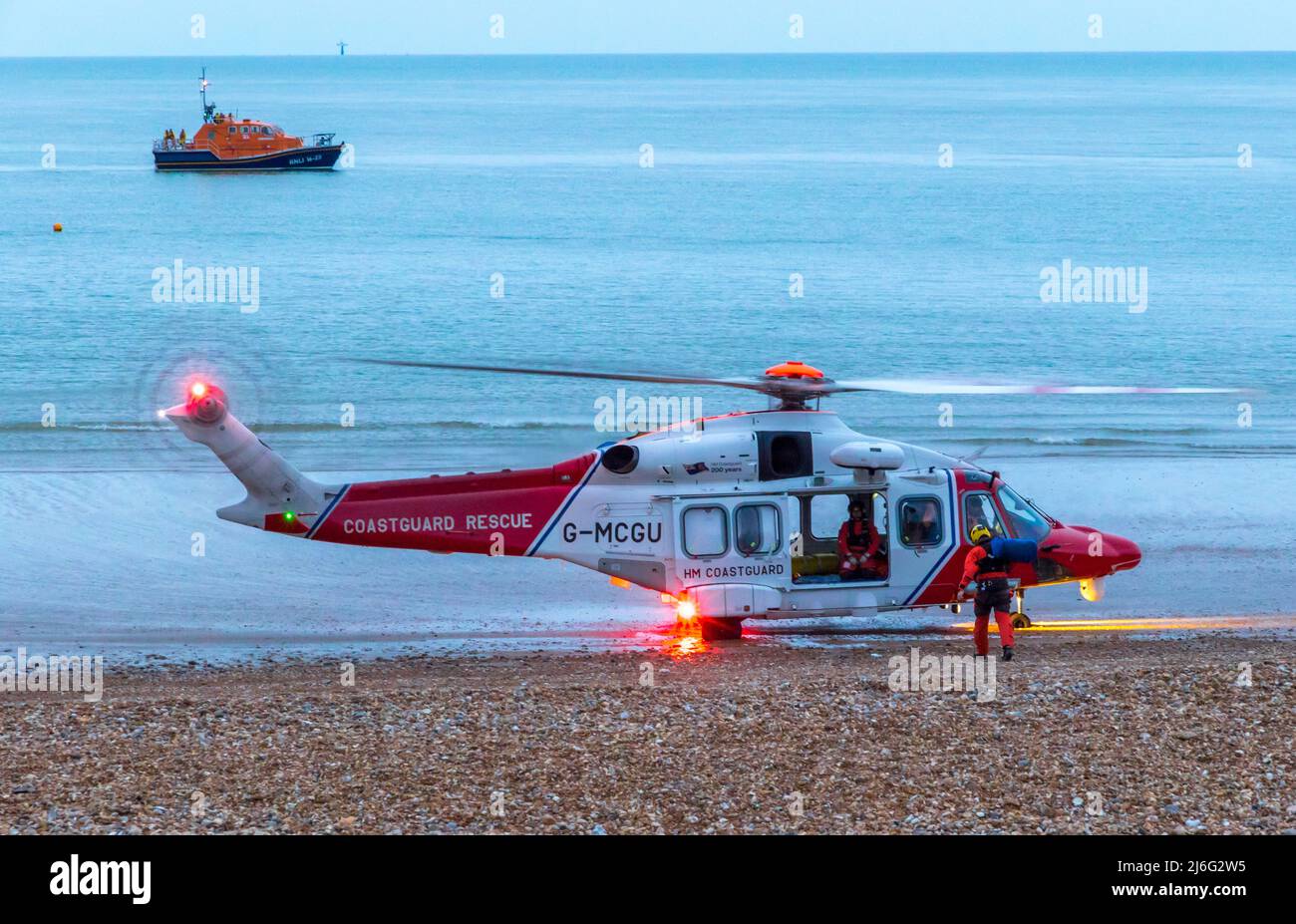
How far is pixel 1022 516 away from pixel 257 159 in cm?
8337

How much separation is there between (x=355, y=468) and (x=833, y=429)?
13910 mm

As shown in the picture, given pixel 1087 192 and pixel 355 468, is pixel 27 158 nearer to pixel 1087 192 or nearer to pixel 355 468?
pixel 1087 192

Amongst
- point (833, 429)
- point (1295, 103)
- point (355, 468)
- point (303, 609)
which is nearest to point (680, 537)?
point (833, 429)

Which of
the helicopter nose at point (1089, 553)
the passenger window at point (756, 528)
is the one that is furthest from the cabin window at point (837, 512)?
the helicopter nose at point (1089, 553)

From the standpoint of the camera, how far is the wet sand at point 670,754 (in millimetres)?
10133

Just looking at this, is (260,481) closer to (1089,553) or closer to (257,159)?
(1089,553)

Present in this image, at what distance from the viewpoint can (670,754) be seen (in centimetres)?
1125

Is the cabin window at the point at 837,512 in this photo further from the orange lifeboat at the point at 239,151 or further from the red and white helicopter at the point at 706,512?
the orange lifeboat at the point at 239,151

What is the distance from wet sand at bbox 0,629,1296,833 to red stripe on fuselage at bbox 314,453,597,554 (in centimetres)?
169

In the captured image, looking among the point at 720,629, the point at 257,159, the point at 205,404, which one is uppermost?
the point at 257,159

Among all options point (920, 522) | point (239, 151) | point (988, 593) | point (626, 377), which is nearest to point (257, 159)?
point (239, 151)

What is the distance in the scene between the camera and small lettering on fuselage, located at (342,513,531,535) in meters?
15.2

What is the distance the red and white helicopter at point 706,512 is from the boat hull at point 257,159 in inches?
3227

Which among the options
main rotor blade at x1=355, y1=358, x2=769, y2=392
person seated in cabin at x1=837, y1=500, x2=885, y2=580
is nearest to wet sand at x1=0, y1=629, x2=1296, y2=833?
person seated in cabin at x1=837, y1=500, x2=885, y2=580
